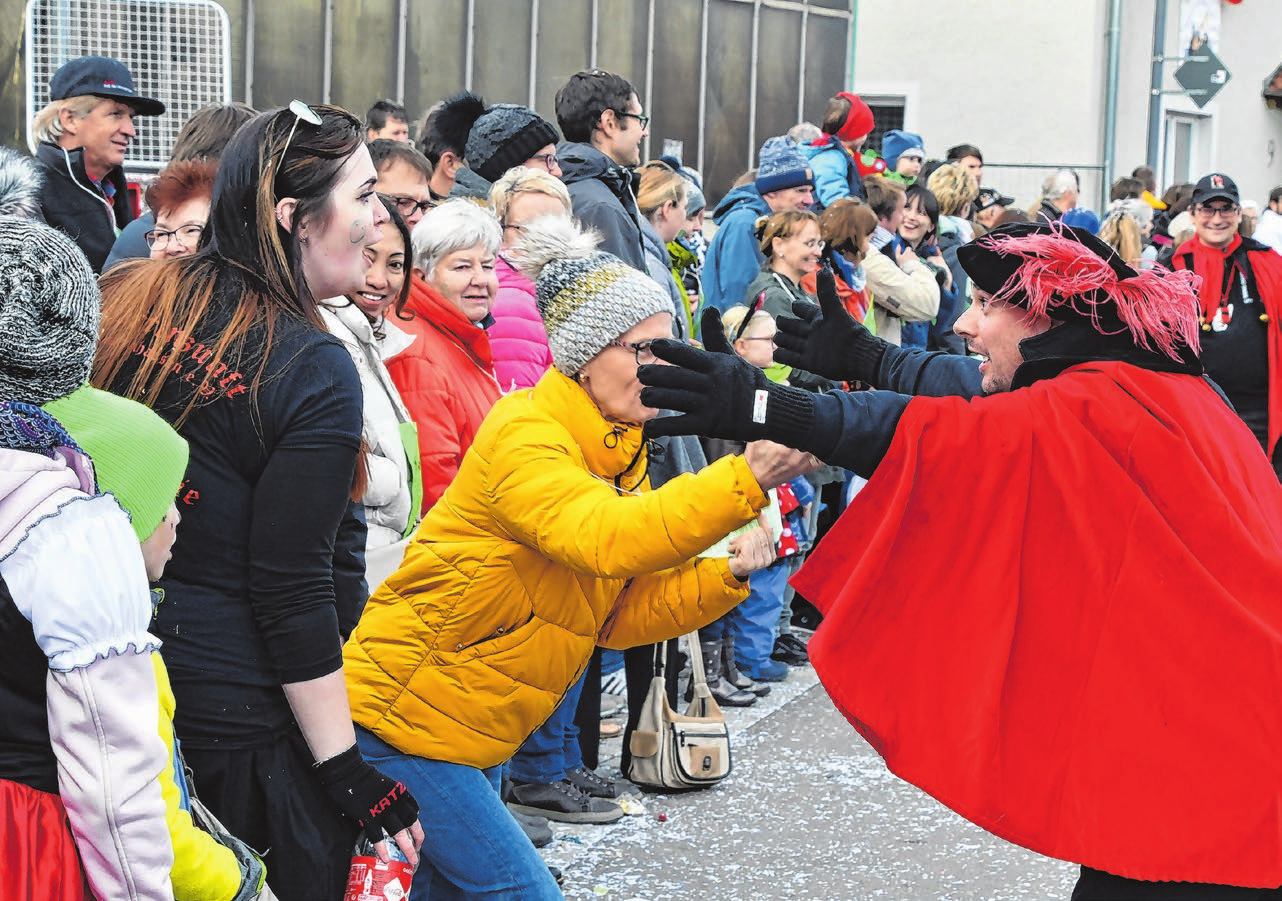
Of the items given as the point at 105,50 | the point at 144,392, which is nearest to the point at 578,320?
the point at 144,392

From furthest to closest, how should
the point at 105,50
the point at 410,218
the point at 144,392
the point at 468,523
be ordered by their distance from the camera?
the point at 105,50 < the point at 410,218 < the point at 468,523 < the point at 144,392

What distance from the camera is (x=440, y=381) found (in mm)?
4562

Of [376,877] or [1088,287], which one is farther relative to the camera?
[1088,287]

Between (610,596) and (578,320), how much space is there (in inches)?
23.7

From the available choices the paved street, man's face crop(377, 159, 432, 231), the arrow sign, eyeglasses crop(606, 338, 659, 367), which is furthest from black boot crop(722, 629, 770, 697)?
the arrow sign

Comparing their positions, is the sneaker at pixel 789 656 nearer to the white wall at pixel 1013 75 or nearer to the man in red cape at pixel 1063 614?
the man in red cape at pixel 1063 614

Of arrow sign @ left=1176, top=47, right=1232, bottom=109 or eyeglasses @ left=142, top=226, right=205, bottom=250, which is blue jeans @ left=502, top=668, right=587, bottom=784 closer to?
eyeglasses @ left=142, top=226, right=205, bottom=250

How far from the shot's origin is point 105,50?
7.62 m

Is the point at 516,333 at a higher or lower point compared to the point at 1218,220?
lower

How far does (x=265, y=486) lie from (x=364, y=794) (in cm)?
54

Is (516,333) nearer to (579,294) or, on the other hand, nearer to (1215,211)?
(579,294)

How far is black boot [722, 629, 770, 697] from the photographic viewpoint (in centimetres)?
673

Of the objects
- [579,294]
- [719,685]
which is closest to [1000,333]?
[579,294]

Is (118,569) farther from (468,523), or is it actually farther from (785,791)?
(785,791)
